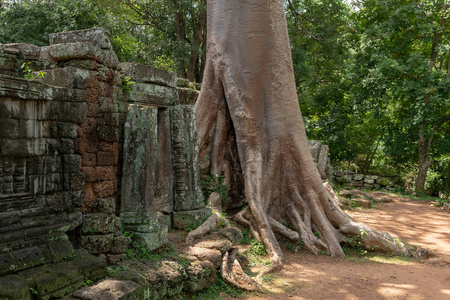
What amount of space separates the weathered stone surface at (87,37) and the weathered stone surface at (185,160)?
1.51 metres

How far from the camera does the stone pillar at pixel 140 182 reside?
398 cm

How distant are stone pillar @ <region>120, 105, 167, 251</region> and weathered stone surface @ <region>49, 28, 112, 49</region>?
0.75 meters

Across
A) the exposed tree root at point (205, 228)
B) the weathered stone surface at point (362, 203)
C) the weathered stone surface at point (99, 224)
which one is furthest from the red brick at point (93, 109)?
the weathered stone surface at point (362, 203)

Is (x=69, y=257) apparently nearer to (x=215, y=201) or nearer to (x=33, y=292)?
(x=33, y=292)

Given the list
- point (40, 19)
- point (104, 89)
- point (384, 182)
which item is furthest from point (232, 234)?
point (384, 182)

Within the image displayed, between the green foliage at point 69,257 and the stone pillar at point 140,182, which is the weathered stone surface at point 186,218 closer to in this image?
the stone pillar at point 140,182

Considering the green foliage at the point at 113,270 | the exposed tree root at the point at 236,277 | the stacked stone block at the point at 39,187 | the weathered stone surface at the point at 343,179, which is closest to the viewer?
the stacked stone block at the point at 39,187

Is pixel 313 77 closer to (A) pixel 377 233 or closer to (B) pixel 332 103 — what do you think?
(B) pixel 332 103

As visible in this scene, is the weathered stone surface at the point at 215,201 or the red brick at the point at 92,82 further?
the weathered stone surface at the point at 215,201

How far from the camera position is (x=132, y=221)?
3984 millimetres

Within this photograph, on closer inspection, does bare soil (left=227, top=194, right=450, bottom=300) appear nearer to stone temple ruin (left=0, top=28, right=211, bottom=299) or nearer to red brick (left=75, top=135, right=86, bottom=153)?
stone temple ruin (left=0, top=28, right=211, bottom=299)

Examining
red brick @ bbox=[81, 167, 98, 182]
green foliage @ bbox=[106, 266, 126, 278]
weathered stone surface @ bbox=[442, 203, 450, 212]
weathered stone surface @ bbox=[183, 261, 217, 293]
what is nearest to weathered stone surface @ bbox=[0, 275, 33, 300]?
green foliage @ bbox=[106, 266, 126, 278]

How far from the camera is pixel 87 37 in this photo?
3.86 metres

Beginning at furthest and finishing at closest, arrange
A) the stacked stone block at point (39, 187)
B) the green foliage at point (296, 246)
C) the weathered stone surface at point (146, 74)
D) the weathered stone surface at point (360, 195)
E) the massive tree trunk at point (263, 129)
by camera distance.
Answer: the weathered stone surface at point (360, 195) < the massive tree trunk at point (263, 129) < the green foliage at point (296, 246) < the weathered stone surface at point (146, 74) < the stacked stone block at point (39, 187)
